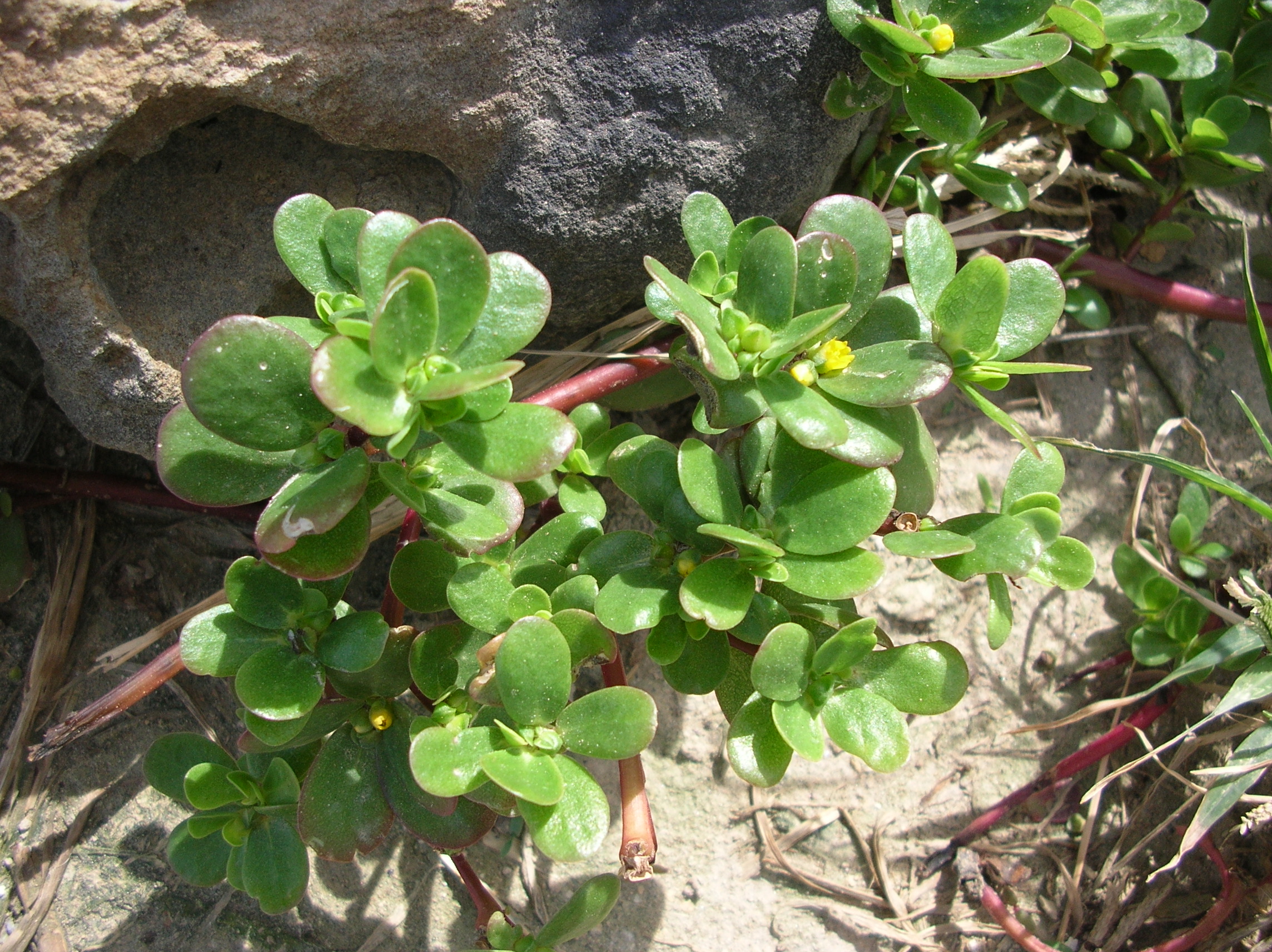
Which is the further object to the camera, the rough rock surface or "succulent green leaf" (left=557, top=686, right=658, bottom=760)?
the rough rock surface

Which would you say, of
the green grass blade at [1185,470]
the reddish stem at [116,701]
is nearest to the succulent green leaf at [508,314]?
the reddish stem at [116,701]

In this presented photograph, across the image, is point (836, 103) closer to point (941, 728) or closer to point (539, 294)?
point (539, 294)

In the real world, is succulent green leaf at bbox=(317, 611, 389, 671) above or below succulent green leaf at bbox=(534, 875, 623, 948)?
above

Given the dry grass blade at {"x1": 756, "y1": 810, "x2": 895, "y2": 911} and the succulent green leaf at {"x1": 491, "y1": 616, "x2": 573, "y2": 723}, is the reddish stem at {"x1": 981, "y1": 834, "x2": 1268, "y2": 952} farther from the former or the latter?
the succulent green leaf at {"x1": 491, "y1": 616, "x2": 573, "y2": 723}

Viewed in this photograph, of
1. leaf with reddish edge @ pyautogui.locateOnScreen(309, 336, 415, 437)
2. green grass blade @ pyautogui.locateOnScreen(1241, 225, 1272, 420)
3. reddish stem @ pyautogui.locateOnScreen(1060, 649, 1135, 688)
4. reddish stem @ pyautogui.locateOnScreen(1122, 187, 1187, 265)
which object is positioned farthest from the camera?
reddish stem @ pyautogui.locateOnScreen(1122, 187, 1187, 265)

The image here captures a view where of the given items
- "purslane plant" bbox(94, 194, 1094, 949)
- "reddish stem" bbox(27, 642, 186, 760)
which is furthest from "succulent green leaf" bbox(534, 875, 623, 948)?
"reddish stem" bbox(27, 642, 186, 760)

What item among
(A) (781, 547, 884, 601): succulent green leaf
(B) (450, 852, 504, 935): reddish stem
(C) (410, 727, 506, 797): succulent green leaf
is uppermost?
(A) (781, 547, 884, 601): succulent green leaf
